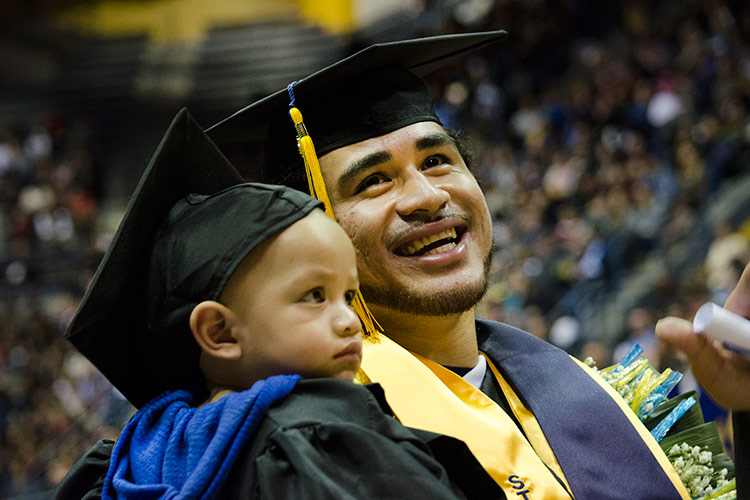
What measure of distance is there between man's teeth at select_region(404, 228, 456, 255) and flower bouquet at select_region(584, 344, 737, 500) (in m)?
0.50

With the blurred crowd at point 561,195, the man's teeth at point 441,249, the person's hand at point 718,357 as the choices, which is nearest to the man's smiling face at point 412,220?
the man's teeth at point 441,249

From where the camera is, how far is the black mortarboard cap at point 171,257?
1303mm

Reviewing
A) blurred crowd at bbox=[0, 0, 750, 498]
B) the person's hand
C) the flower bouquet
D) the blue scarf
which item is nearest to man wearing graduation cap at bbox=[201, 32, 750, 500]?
the flower bouquet

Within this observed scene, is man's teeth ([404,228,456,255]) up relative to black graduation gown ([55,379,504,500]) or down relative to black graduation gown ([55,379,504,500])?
up

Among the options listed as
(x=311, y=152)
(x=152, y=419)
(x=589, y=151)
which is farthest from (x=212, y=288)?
(x=589, y=151)

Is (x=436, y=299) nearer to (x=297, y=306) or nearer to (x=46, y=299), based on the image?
(x=297, y=306)

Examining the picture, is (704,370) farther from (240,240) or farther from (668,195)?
(668,195)

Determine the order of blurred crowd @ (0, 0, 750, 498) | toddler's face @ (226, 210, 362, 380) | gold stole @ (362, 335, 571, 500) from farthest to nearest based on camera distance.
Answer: blurred crowd @ (0, 0, 750, 498), gold stole @ (362, 335, 571, 500), toddler's face @ (226, 210, 362, 380)

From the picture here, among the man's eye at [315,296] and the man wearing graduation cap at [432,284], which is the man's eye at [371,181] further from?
the man's eye at [315,296]

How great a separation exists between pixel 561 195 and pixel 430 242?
7738 mm

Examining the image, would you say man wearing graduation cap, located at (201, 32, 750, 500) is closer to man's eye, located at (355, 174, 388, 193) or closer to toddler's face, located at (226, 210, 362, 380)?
man's eye, located at (355, 174, 388, 193)

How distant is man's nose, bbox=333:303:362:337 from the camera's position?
1.27 meters

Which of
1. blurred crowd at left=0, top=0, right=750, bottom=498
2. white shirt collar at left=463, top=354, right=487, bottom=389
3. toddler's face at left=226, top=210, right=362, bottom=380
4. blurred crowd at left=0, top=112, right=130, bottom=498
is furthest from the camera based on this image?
blurred crowd at left=0, top=112, right=130, bottom=498

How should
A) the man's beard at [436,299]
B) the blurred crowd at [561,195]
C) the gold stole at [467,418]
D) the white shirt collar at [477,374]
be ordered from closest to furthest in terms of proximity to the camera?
the gold stole at [467,418]
the man's beard at [436,299]
the white shirt collar at [477,374]
the blurred crowd at [561,195]
